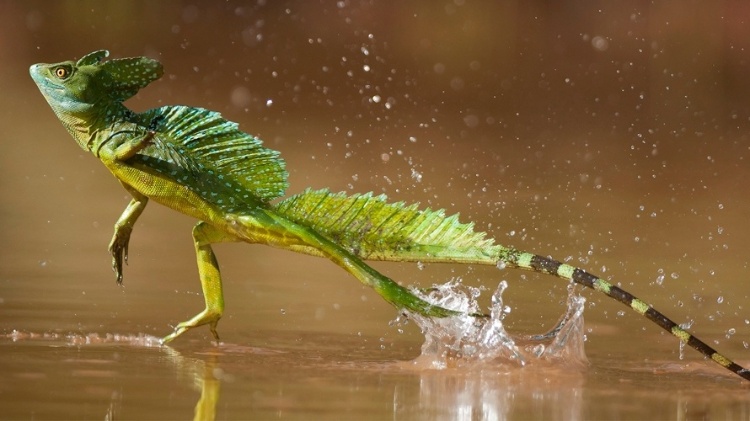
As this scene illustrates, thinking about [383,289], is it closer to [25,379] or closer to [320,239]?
[320,239]

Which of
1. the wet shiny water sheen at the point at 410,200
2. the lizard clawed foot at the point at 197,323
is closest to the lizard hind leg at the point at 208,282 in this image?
the lizard clawed foot at the point at 197,323

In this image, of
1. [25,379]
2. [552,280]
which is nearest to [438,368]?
[25,379]

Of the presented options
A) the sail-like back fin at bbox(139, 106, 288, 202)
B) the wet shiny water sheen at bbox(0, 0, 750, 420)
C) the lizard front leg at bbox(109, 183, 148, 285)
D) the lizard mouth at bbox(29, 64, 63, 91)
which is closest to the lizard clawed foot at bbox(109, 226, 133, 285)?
the lizard front leg at bbox(109, 183, 148, 285)

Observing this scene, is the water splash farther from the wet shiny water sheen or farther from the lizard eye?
the lizard eye

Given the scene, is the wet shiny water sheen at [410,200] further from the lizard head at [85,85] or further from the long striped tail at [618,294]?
the lizard head at [85,85]

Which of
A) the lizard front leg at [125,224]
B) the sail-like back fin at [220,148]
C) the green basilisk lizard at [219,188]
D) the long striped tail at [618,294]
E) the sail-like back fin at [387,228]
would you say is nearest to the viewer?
the long striped tail at [618,294]
